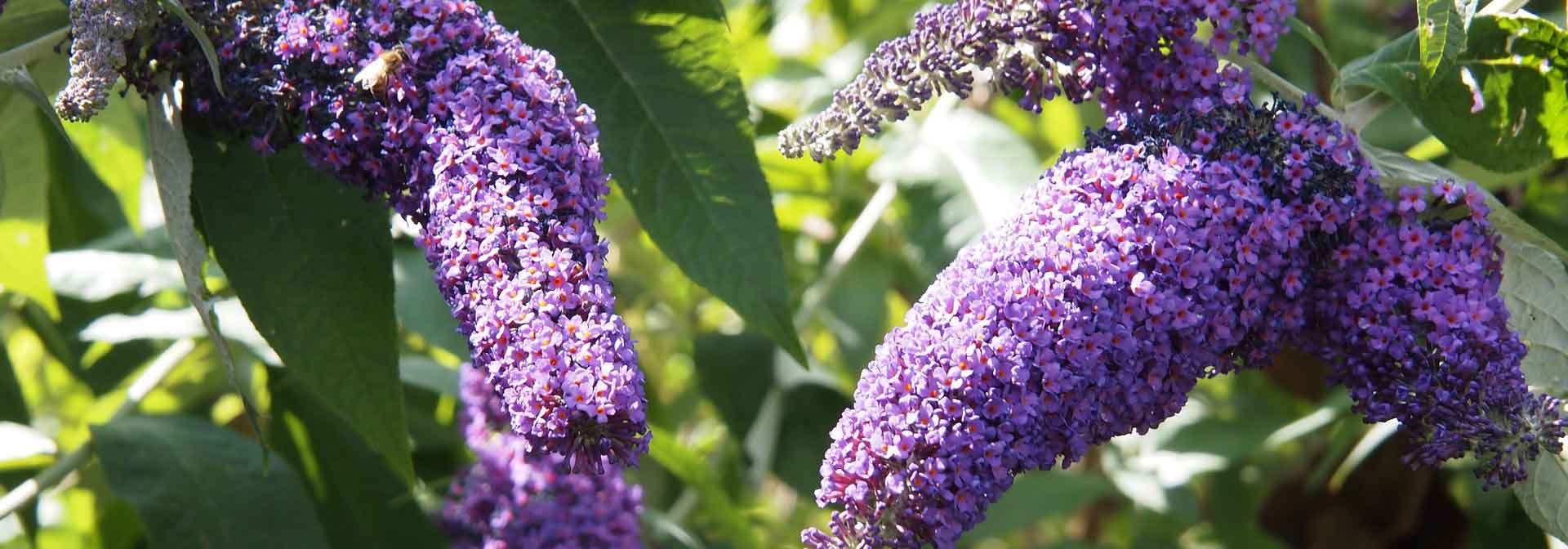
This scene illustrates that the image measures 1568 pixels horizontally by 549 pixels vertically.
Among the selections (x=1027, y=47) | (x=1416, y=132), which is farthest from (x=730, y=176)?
(x=1416, y=132)

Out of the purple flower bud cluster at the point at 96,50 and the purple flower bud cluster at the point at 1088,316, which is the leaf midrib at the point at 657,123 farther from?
the purple flower bud cluster at the point at 96,50

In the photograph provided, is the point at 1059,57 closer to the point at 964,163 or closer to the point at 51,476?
the point at 964,163

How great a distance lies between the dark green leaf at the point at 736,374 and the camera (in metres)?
2.51

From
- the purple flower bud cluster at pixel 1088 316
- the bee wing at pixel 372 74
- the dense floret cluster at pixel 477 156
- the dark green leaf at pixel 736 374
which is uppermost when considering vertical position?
the bee wing at pixel 372 74

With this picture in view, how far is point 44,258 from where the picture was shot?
2.06 m

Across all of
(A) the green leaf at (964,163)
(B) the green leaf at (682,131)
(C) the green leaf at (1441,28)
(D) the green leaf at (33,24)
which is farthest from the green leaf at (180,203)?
(A) the green leaf at (964,163)

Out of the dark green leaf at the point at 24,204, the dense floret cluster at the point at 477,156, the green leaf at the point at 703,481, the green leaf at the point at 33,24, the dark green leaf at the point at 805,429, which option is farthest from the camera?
the dark green leaf at the point at 805,429

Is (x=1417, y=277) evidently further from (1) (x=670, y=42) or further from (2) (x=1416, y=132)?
(2) (x=1416, y=132)

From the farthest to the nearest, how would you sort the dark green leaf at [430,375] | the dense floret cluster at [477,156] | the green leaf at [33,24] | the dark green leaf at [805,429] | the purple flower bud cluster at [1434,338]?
the dark green leaf at [805,429] → the dark green leaf at [430,375] → the green leaf at [33,24] → the purple flower bud cluster at [1434,338] → the dense floret cluster at [477,156]

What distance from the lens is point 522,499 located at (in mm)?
2068

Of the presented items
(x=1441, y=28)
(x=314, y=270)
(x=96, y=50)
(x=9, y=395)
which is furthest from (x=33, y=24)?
(x=1441, y=28)

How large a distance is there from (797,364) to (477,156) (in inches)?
42.8

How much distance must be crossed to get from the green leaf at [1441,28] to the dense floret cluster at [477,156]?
32.8 inches

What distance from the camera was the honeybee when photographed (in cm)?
139
